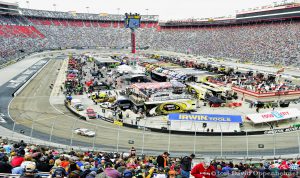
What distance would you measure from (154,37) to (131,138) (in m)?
116

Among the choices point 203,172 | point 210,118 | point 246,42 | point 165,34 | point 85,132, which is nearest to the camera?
point 203,172

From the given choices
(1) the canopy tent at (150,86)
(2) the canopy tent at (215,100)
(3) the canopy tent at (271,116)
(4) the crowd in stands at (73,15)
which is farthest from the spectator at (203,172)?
(4) the crowd in stands at (73,15)

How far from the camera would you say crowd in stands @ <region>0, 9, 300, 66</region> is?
7725cm

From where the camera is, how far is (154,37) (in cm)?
13750

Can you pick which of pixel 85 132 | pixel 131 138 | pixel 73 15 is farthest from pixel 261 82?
pixel 73 15

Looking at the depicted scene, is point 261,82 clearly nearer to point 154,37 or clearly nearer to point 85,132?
point 85,132

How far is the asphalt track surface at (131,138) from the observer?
22219mm

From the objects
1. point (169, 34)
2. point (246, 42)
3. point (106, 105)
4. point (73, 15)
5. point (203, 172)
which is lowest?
point (203, 172)

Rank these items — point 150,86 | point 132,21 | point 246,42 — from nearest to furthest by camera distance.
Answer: point 150,86 → point 246,42 → point 132,21

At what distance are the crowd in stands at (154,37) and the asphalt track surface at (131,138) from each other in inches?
1873

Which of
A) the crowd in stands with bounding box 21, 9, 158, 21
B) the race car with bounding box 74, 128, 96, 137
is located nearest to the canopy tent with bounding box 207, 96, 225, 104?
the race car with bounding box 74, 128, 96, 137

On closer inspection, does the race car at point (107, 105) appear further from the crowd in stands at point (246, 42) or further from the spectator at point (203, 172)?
the crowd in stands at point (246, 42)

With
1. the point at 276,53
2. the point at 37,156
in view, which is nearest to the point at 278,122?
the point at 37,156

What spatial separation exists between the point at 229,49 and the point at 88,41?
65.2m
